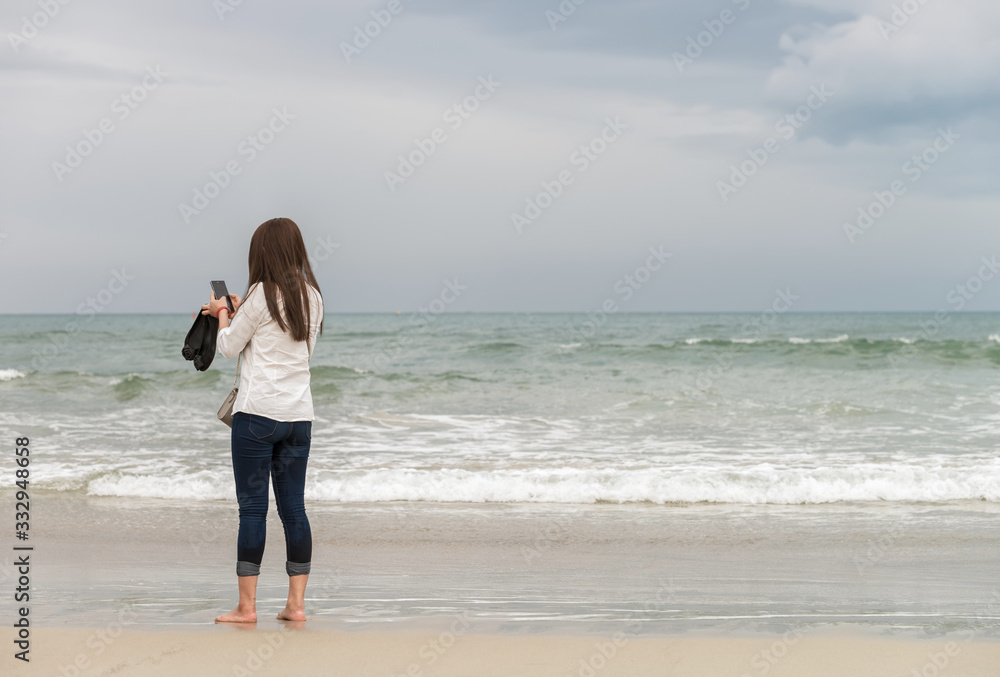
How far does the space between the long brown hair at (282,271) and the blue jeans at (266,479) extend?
1.29ft

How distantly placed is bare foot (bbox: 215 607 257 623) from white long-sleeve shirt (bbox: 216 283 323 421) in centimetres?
91

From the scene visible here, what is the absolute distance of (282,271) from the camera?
127 inches

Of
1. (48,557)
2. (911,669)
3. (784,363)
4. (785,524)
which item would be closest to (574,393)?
(784,363)

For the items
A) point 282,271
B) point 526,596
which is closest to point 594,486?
point 526,596

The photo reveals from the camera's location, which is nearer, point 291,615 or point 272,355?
point 272,355

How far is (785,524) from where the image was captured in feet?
19.1

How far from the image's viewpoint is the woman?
320 cm

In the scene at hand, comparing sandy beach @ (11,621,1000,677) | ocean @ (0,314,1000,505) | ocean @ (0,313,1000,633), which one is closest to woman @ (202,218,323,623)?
sandy beach @ (11,621,1000,677)

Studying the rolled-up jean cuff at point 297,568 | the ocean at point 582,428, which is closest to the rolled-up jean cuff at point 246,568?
the rolled-up jean cuff at point 297,568

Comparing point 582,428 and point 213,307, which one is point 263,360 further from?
point 582,428

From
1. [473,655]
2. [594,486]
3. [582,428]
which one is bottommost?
[473,655]

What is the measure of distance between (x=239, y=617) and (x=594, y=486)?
3938mm

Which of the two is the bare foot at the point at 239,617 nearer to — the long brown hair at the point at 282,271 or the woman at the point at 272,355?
the woman at the point at 272,355

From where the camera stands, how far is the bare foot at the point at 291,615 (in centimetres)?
349
